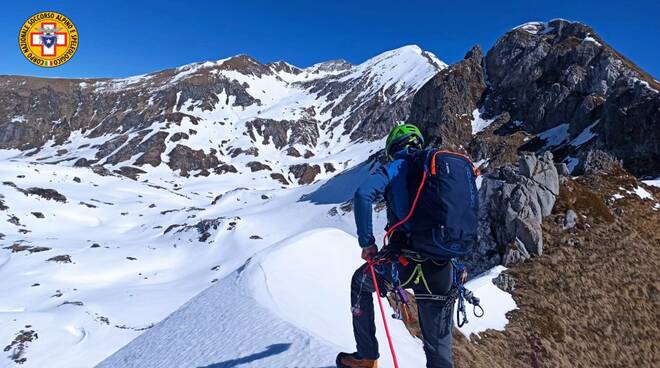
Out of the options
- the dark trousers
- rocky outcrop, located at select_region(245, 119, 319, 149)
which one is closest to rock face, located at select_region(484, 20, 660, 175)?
the dark trousers

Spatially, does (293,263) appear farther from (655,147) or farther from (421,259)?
(655,147)

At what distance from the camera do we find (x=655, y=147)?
57812 mm

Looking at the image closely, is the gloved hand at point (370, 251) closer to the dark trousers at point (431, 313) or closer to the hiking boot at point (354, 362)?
the dark trousers at point (431, 313)

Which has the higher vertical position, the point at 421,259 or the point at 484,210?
the point at 484,210

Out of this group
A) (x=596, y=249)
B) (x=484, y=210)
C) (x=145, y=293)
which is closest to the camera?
(x=596, y=249)

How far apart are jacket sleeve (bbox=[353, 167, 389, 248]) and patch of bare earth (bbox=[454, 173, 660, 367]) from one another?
5.94m

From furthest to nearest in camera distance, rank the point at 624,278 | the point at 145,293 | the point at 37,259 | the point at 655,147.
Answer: the point at 655,147 → the point at 37,259 → the point at 145,293 → the point at 624,278

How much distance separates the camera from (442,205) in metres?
5.11

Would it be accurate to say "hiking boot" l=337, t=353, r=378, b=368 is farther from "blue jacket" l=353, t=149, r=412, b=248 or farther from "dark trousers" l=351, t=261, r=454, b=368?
"blue jacket" l=353, t=149, r=412, b=248

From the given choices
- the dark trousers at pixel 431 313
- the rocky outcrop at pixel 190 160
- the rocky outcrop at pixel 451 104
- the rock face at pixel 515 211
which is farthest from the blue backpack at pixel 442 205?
the rocky outcrop at pixel 190 160

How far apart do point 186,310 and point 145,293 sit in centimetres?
3346

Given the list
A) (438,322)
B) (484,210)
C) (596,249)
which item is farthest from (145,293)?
(438,322)

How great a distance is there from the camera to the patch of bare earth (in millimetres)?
13516

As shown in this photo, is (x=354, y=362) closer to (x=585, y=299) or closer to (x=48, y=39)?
(x=585, y=299)
